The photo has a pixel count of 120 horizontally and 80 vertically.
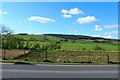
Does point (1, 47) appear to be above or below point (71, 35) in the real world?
below

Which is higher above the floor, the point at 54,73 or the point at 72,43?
the point at 72,43

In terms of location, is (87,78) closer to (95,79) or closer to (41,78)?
(95,79)

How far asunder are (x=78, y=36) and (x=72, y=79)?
308 ft

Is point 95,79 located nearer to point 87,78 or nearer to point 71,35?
point 87,78

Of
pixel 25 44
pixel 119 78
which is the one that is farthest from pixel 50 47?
pixel 119 78

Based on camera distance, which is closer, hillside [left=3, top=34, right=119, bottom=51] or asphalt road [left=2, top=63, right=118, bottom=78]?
asphalt road [left=2, top=63, right=118, bottom=78]

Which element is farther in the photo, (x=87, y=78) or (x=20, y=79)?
(x=87, y=78)

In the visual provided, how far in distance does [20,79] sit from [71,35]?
306ft

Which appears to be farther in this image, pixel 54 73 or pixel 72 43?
pixel 72 43

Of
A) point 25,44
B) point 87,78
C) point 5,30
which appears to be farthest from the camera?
point 25,44

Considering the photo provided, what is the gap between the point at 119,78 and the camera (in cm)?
810

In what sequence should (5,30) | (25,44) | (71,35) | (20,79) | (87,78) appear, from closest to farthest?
(20,79) < (87,78) < (5,30) < (25,44) < (71,35)

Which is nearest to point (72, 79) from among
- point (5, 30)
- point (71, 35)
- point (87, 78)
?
point (87, 78)

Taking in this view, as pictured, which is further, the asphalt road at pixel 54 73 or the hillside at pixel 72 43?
the hillside at pixel 72 43
